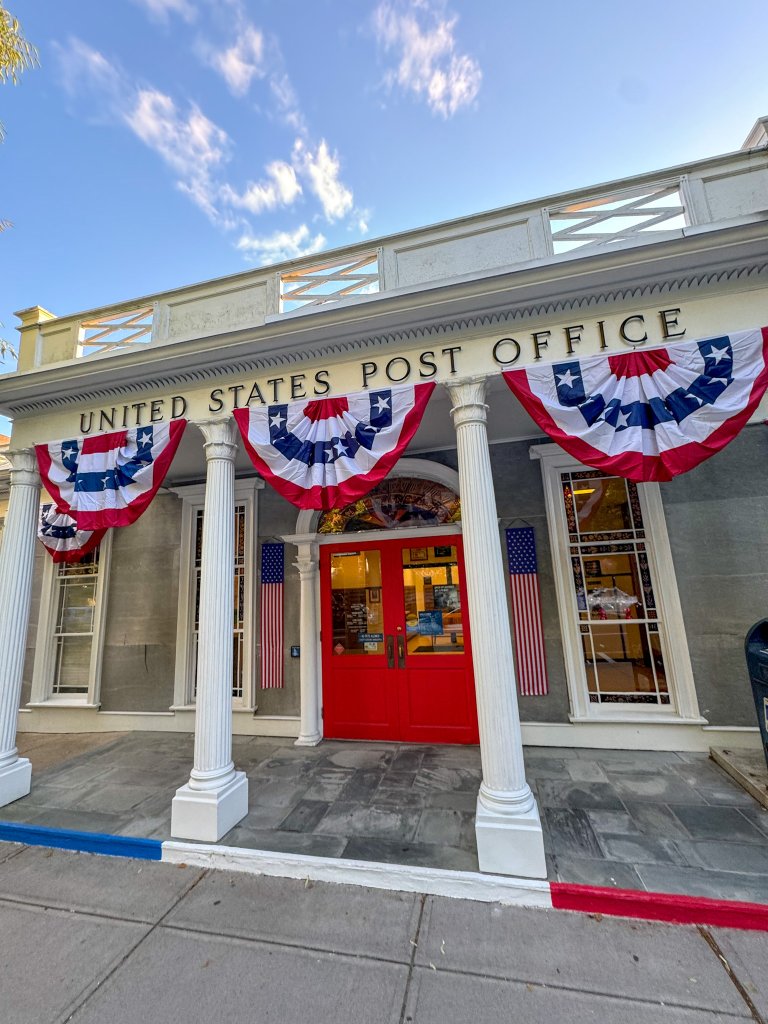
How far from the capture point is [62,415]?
520cm

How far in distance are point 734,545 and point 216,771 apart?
5980 mm

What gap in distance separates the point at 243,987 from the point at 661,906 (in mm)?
2508

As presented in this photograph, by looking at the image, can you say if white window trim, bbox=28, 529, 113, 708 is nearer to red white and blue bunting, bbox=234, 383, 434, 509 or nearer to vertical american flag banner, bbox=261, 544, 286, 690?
vertical american flag banner, bbox=261, 544, 286, 690

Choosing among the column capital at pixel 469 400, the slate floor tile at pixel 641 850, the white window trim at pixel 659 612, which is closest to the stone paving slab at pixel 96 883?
the slate floor tile at pixel 641 850

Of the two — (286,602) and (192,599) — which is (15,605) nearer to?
(192,599)

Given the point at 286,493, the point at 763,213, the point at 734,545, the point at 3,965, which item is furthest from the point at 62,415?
the point at 734,545

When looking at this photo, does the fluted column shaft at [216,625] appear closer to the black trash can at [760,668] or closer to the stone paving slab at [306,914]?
the stone paving slab at [306,914]

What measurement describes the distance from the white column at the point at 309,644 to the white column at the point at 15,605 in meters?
2.95

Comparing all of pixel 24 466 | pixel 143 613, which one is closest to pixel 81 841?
pixel 143 613

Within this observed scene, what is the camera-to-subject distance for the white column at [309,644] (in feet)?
19.4

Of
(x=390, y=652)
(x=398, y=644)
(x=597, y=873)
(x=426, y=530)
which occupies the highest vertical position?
(x=426, y=530)

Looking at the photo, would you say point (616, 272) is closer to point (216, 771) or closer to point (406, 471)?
point (406, 471)

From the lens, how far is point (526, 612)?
5562mm

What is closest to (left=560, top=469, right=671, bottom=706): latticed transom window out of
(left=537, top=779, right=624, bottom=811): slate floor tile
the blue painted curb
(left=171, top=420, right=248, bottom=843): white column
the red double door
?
(left=537, top=779, right=624, bottom=811): slate floor tile
